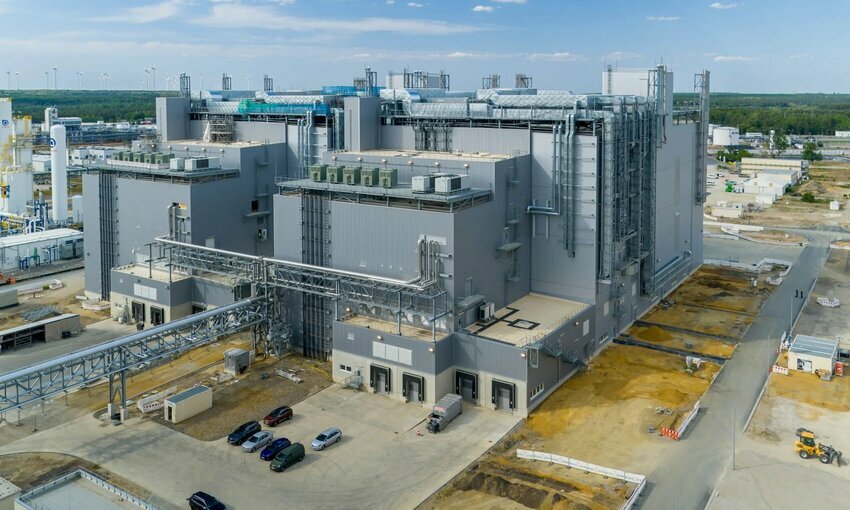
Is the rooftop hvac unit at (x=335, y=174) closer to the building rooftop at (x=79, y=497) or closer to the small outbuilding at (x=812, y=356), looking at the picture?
the building rooftop at (x=79, y=497)

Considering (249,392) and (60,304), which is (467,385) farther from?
(60,304)

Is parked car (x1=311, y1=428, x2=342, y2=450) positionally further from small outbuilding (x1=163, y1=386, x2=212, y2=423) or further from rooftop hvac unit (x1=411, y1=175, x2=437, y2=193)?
rooftop hvac unit (x1=411, y1=175, x2=437, y2=193)

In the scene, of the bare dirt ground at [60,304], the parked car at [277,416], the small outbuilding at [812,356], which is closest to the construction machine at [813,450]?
the small outbuilding at [812,356]

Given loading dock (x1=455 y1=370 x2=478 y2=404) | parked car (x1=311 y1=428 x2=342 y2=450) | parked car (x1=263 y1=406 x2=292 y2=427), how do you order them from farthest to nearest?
A: loading dock (x1=455 y1=370 x2=478 y2=404), parked car (x1=263 y1=406 x2=292 y2=427), parked car (x1=311 y1=428 x2=342 y2=450)

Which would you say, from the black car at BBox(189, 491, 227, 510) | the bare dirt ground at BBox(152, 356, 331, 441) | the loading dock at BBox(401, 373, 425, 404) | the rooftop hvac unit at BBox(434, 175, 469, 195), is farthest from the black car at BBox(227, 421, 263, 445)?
the rooftop hvac unit at BBox(434, 175, 469, 195)

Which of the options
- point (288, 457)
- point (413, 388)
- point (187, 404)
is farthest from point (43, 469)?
point (413, 388)
